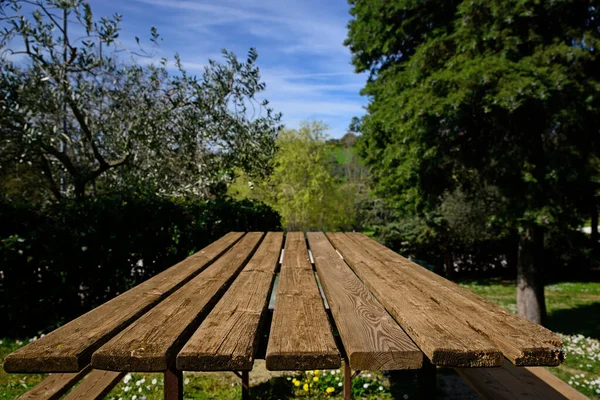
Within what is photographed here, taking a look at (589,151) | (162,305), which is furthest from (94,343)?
(589,151)

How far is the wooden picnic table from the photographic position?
1.21 meters

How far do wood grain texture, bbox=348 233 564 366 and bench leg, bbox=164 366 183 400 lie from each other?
104 cm

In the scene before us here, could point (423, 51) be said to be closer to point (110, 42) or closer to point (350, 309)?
point (110, 42)

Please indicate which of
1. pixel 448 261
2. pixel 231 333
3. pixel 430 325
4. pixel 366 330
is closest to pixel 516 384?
pixel 430 325

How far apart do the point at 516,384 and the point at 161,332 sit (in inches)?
78.4

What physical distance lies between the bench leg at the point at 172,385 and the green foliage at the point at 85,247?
181 inches

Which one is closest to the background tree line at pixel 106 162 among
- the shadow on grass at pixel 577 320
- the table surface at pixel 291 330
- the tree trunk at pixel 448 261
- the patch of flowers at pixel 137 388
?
the patch of flowers at pixel 137 388

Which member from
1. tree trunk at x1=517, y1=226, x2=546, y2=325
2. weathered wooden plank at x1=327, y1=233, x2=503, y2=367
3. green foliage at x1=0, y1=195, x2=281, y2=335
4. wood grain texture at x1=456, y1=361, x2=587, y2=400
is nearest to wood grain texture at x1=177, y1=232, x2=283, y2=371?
weathered wooden plank at x1=327, y1=233, x2=503, y2=367

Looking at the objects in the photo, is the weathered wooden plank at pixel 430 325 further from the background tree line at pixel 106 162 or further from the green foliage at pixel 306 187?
the green foliage at pixel 306 187

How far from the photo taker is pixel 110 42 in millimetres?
5848

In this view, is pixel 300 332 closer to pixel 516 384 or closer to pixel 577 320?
pixel 516 384

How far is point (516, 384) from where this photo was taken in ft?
7.65

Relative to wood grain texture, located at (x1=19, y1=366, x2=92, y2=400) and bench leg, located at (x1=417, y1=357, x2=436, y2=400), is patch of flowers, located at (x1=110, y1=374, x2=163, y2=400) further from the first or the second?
bench leg, located at (x1=417, y1=357, x2=436, y2=400)

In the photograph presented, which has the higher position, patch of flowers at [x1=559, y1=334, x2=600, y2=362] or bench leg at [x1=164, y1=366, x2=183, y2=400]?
bench leg at [x1=164, y1=366, x2=183, y2=400]
